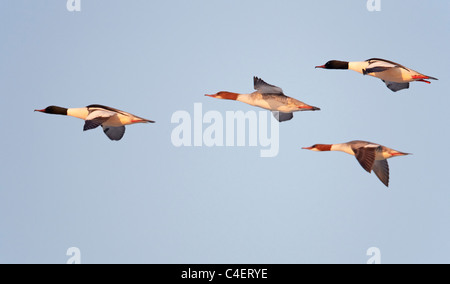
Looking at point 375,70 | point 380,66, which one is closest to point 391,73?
point 380,66

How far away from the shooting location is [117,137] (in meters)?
16.8

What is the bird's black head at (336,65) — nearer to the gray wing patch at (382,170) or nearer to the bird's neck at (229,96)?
the bird's neck at (229,96)

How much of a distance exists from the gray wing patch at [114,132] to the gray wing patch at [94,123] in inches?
22.4

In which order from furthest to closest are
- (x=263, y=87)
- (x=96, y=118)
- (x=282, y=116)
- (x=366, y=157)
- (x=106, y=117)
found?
(x=282, y=116), (x=263, y=87), (x=106, y=117), (x=96, y=118), (x=366, y=157)

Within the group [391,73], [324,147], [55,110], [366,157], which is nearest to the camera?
[366,157]

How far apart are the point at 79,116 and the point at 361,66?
473 centimetres

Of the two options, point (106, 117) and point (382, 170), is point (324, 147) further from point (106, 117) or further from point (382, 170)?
point (106, 117)

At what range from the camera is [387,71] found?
1681 cm

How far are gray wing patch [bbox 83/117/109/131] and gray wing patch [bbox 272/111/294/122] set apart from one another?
278 centimetres

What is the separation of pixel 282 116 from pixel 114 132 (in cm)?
274

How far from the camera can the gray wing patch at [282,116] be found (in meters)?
17.0

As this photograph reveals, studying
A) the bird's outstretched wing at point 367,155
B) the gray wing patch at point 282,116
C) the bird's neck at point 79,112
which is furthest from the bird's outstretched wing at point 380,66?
the bird's neck at point 79,112
